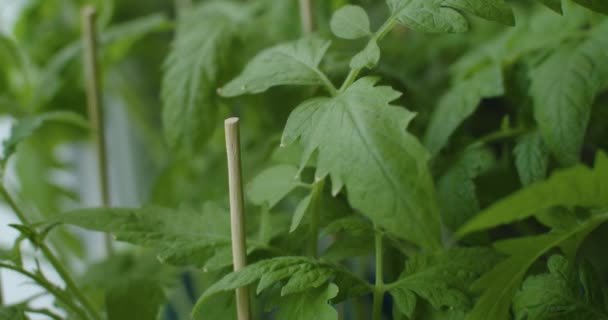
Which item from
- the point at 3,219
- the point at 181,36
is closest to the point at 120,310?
the point at 181,36

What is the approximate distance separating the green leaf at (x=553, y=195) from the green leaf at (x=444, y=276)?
0.12 metres

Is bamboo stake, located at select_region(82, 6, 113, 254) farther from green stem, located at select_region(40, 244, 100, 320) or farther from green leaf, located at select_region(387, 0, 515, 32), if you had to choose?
green leaf, located at select_region(387, 0, 515, 32)

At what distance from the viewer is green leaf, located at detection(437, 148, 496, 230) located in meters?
0.53

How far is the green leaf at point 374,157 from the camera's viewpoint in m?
0.35

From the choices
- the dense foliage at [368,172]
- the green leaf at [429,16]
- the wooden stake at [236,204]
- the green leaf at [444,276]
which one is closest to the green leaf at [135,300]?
the dense foliage at [368,172]

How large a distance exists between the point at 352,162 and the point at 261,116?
1.16 feet

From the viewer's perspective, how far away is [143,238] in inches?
19.5

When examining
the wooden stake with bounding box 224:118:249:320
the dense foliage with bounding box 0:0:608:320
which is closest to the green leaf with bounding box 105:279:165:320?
the dense foliage with bounding box 0:0:608:320

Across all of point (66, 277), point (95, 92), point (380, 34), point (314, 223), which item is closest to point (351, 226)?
point (314, 223)

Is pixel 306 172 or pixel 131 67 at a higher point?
pixel 131 67

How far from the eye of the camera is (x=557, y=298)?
44cm

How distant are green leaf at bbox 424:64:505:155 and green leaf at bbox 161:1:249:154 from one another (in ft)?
0.69

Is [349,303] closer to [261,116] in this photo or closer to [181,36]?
[261,116]

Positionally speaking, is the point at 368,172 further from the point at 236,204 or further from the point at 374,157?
the point at 236,204
